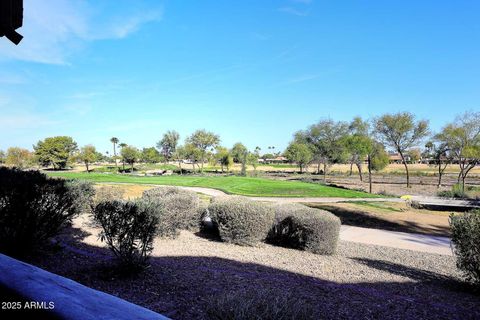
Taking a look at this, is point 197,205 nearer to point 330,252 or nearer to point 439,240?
point 330,252

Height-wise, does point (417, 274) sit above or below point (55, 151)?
below

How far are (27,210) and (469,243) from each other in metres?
8.33

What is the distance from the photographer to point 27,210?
5.35m

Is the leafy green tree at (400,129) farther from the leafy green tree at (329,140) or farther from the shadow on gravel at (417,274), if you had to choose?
the shadow on gravel at (417,274)

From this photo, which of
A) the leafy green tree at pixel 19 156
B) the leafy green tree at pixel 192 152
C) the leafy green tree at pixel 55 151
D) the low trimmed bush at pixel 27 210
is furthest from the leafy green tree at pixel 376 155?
the leafy green tree at pixel 19 156

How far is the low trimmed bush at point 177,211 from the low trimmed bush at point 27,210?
2742 millimetres

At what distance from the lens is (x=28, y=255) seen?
541 centimetres

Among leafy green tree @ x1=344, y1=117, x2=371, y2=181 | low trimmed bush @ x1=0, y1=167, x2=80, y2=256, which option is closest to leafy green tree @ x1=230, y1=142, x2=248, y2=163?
leafy green tree @ x1=344, y1=117, x2=371, y2=181

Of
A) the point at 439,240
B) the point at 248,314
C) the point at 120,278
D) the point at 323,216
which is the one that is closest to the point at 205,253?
the point at 120,278

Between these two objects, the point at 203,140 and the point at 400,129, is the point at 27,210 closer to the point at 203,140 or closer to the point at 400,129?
the point at 400,129

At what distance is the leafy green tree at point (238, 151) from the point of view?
60.3m

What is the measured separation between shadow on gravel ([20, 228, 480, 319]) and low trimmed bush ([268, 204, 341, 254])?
4.14ft

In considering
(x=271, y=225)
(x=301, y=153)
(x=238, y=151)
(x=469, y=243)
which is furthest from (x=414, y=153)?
(x=469, y=243)

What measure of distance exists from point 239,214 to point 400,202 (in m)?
17.7
